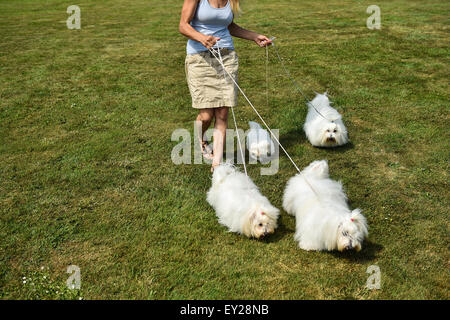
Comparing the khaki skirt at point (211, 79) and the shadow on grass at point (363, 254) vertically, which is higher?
the khaki skirt at point (211, 79)

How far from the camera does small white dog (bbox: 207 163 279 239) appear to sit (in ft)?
11.0

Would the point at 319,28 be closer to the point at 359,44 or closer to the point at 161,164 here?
the point at 359,44

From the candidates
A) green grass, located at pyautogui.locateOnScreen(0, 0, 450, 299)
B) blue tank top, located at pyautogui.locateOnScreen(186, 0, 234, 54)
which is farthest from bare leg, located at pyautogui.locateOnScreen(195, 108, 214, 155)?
blue tank top, located at pyautogui.locateOnScreen(186, 0, 234, 54)

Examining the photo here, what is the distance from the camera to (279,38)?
441 inches

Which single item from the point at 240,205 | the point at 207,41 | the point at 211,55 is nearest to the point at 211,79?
the point at 211,55

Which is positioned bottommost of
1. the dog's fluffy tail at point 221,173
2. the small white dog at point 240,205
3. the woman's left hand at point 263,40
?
the small white dog at point 240,205

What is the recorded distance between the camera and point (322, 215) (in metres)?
3.24

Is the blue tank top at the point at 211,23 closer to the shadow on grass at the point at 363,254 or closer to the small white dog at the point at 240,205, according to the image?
the small white dog at the point at 240,205

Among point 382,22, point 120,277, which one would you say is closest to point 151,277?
point 120,277

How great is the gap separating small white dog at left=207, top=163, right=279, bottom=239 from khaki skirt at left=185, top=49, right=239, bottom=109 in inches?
31.7

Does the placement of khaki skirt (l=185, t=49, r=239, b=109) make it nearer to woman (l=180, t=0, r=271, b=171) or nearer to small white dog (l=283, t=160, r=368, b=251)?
woman (l=180, t=0, r=271, b=171)

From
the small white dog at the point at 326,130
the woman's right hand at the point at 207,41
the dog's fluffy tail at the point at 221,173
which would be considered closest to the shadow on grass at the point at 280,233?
the dog's fluffy tail at the point at 221,173

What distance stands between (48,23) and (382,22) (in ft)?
41.6

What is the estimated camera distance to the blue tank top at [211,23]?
380 cm
